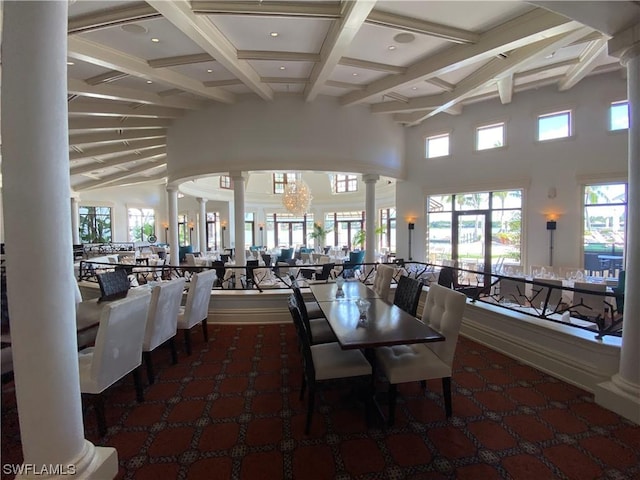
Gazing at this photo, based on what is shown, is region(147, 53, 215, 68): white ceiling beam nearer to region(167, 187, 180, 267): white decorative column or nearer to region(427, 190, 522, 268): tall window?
region(167, 187, 180, 267): white decorative column

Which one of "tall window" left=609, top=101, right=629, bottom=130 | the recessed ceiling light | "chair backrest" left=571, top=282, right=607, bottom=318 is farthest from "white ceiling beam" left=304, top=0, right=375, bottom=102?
"tall window" left=609, top=101, right=629, bottom=130

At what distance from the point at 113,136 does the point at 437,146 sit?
9286 millimetres

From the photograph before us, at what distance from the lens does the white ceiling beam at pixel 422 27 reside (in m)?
3.98

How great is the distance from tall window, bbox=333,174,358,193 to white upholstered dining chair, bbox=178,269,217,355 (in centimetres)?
1338

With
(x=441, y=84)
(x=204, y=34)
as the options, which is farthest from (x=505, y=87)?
(x=204, y=34)

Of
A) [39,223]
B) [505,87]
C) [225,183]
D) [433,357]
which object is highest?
[505,87]

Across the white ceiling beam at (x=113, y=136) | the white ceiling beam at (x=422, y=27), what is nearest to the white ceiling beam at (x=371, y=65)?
the white ceiling beam at (x=422, y=27)

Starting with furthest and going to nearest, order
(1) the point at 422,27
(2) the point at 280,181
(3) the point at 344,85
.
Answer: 1. (2) the point at 280,181
2. (3) the point at 344,85
3. (1) the point at 422,27

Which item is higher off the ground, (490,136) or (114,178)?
(490,136)

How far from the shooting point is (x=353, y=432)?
238 centimetres

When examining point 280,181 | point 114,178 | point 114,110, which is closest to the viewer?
point 114,110

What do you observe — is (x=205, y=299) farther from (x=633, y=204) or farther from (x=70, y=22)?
(x=633, y=204)

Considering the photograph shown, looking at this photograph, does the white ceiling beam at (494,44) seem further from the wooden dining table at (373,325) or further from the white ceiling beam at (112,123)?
the white ceiling beam at (112,123)

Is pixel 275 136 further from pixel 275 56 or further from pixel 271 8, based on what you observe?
pixel 271 8
